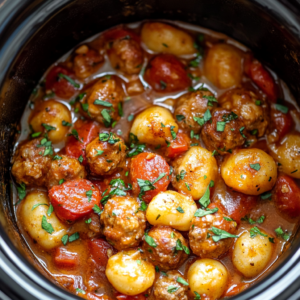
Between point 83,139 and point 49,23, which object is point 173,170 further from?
point 49,23

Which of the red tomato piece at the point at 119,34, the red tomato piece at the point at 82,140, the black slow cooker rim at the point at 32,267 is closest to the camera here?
the black slow cooker rim at the point at 32,267

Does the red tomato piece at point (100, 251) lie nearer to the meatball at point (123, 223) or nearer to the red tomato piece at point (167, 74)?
the meatball at point (123, 223)

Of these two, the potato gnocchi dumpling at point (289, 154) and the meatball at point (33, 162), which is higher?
the potato gnocchi dumpling at point (289, 154)

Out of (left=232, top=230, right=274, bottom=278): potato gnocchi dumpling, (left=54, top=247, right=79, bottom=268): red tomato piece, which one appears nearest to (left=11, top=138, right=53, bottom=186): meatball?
(left=54, top=247, right=79, bottom=268): red tomato piece

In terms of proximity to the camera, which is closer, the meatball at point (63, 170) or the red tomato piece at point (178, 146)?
the meatball at point (63, 170)

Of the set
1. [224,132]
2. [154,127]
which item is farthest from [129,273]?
[224,132]

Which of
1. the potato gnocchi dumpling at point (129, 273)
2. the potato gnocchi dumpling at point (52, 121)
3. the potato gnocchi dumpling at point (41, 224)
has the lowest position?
the potato gnocchi dumpling at point (41, 224)

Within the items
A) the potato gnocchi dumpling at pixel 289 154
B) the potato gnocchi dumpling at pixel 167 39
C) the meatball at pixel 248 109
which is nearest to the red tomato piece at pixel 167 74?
the potato gnocchi dumpling at pixel 167 39
